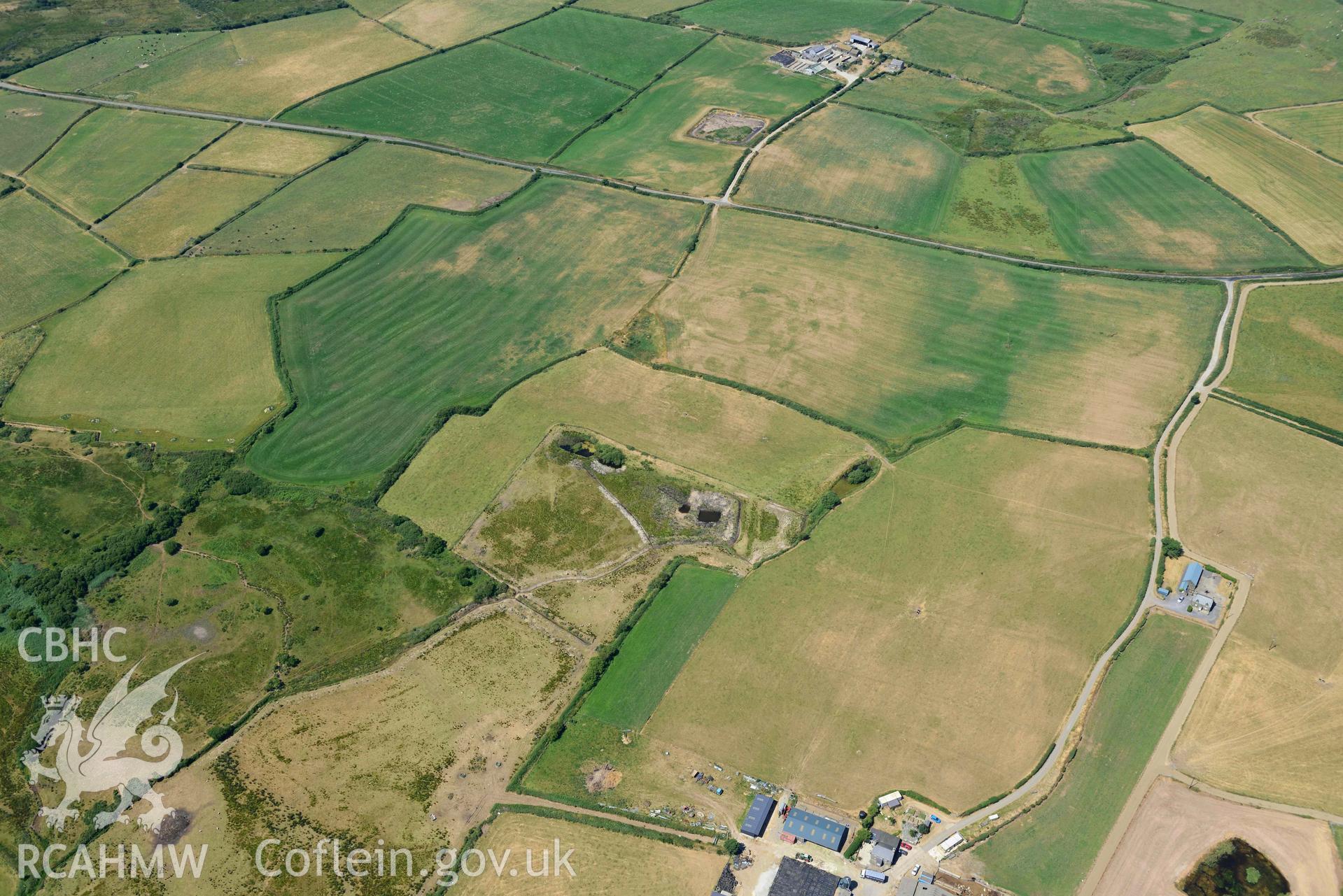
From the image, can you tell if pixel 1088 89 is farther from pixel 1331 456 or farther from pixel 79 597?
pixel 79 597

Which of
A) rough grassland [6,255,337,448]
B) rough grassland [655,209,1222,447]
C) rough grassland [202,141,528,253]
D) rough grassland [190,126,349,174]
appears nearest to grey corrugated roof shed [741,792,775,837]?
rough grassland [655,209,1222,447]

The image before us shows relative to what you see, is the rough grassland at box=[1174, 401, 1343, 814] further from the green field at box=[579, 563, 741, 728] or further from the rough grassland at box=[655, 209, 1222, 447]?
the green field at box=[579, 563, 741, 728]

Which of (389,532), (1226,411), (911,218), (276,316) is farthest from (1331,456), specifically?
(276,316)

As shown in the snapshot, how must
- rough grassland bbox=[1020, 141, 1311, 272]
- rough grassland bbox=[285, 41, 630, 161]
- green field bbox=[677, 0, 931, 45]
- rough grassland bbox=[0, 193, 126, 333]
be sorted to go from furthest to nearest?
green field bbox=[677, 0, 931, 45], rough grassland bbox=[285, 41, 630, 161], rough grassland bbox=[1020, 141, 1311, 272], rough grassland bbox=[0, 193, 126, 333]

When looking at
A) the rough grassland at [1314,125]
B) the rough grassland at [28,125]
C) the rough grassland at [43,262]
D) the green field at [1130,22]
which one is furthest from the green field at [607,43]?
the rough grassland at [1314,125]

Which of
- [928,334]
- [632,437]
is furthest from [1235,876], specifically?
[632,437]

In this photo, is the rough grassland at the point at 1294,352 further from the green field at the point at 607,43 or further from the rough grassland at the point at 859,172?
the green field at the point at 607,43
